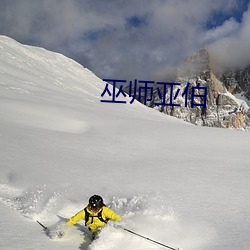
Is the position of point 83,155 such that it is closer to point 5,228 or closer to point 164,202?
point 164,202

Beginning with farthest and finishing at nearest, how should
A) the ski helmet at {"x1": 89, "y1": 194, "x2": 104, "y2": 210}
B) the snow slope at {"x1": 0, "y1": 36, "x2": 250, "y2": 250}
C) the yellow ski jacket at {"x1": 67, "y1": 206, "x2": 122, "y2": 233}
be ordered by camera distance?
the yellow ski jacket at {"x1": 67, "y1": 206, "x2": 122, "y2": 233} < the ski helmet at {"x1": 89, "y1": 194, "x2": 104, "y2": 210} < the snow slope at {"x1": 0, "y1": 36, "x2": 250, "y2": 250}

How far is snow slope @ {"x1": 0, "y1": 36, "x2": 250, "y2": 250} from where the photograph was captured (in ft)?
17.1

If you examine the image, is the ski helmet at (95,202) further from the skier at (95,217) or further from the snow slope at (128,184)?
the snow slope at (128,184)

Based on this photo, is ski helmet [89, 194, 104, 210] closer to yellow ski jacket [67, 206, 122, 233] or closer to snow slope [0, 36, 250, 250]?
yellow ski jacket [67, 206, 122, 233]

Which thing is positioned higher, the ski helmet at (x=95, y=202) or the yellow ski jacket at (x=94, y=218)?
the ski helmet at (x=95, y=202)

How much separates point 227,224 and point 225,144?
25.9 ft

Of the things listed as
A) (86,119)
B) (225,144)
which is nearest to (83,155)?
(225,144)

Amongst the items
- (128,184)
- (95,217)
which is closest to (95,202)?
(95,217)

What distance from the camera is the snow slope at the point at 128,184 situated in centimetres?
520

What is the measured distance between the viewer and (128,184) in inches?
301

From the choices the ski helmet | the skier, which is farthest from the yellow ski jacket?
the ski helmet

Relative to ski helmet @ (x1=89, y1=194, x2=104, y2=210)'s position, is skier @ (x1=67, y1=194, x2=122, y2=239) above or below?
below

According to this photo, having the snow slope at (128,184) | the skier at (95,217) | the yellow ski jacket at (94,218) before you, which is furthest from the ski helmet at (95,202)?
the snow slope at (128,184)

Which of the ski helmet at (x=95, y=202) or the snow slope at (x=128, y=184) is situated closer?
the snow slope at (x=128, y=184)
